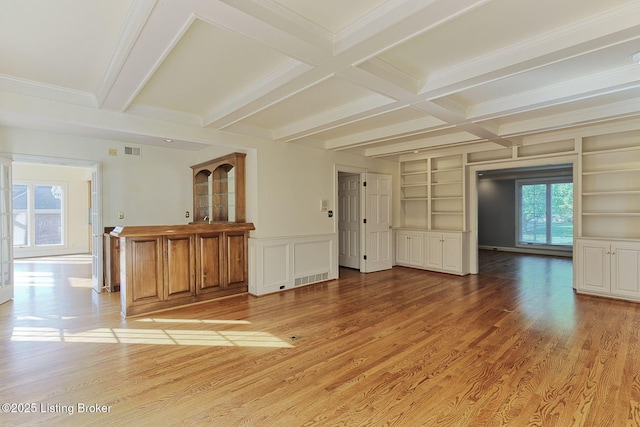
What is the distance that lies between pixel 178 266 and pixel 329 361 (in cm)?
257

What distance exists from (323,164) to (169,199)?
9.48 feet

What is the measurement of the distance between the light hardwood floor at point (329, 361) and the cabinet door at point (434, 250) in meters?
1.84

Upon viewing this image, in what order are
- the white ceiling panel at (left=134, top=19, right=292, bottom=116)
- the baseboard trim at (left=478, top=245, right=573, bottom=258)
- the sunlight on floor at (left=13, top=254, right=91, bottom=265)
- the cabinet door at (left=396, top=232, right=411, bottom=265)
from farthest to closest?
1. the baseboard trim at (left=478, top=245, right=573, bottom=258)
2. the sunlight on floor at (left=13, top=254, right=91, bottom=265)
3. the cabinet door at (left=396, top=232, right=411, bottom=265)
4. the white ceiling panel at (left=134, top=19, right=292, bottom=116)

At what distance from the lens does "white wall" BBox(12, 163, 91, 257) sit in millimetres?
8680

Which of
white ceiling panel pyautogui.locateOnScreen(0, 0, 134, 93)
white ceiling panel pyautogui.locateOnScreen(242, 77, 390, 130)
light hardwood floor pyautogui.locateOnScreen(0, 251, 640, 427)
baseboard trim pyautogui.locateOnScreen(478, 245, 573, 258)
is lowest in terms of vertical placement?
light hardwood floor pyautogui.locateOnScreen(0, 251, 640, 427)

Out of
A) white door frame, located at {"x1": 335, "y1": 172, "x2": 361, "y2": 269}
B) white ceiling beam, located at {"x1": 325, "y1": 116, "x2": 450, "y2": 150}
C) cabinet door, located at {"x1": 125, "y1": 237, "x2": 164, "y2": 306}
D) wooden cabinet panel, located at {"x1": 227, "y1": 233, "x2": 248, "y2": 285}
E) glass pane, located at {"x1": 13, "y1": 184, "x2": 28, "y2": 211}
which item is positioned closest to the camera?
cabinet door, located at {"x1": 125, "y1": 237, "x2": 164, "y2": 306}

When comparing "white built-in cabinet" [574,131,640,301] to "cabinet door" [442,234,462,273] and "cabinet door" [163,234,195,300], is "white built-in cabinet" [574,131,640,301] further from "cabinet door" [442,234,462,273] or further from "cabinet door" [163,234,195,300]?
"cabinet door" [163,234,195,300]

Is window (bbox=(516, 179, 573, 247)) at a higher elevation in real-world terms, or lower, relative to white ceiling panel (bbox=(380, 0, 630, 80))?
lower

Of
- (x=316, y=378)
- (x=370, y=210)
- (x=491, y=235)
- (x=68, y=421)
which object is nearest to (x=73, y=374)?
(x=68, y=421)

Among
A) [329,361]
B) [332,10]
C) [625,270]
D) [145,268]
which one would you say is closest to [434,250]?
[625,270]

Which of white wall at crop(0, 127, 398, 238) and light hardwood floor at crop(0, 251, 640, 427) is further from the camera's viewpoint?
white wall at crop(0, 127, 398, 238)

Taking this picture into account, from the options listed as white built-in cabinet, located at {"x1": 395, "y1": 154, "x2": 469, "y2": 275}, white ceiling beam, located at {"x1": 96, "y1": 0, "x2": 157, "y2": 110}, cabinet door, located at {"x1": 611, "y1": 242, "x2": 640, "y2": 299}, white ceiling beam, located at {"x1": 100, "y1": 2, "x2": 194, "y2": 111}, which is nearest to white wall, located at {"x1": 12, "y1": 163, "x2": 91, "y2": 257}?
white ceiling beam, located at {"x1": 100, "y1": 2, "x2": 194, "y2": 111}

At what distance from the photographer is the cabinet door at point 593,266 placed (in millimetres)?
4719

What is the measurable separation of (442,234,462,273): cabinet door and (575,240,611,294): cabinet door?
5.91ft
